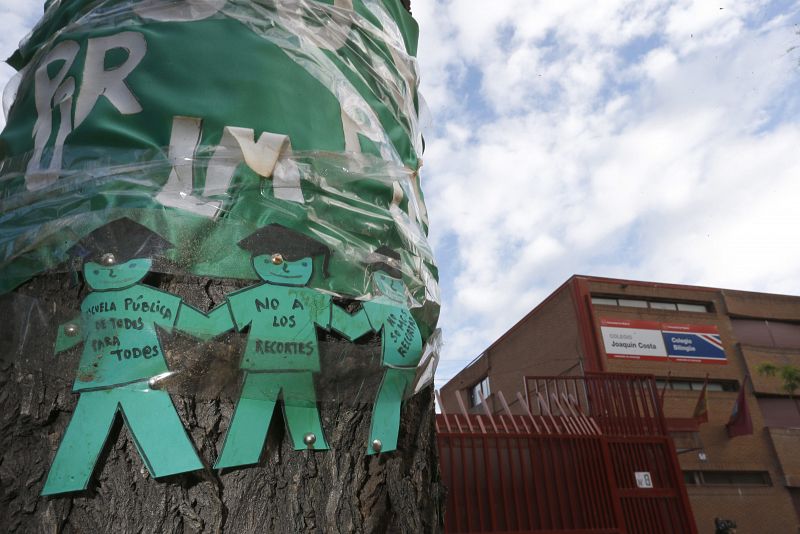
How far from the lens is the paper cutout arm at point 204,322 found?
3.99 feet

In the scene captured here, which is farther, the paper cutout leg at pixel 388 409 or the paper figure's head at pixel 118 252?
the paper cutout leg at pixel 388 409

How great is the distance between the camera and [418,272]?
1.65m

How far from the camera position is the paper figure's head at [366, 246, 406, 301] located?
146 cm

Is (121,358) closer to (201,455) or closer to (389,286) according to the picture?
(201,455)

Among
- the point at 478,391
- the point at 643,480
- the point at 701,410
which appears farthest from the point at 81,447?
the point at 478,391

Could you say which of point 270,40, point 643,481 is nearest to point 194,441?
point 270,40

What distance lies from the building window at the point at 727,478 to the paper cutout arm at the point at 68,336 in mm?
22110

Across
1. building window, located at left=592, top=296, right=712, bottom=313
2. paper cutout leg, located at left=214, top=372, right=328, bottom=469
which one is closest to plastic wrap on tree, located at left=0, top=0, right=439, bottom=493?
paper cutout leg, located at left=214, top=372, right=328, bottom=469

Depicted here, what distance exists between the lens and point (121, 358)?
3.84 feet

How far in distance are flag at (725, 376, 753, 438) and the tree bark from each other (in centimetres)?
2235

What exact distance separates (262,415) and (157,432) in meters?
0.20

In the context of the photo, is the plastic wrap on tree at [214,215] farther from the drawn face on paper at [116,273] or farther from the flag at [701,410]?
the flag at [701,410]

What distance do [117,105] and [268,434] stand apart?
0.87m

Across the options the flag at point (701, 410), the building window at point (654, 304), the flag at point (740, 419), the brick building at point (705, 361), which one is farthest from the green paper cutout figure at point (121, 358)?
the flag at point (740, 419)
